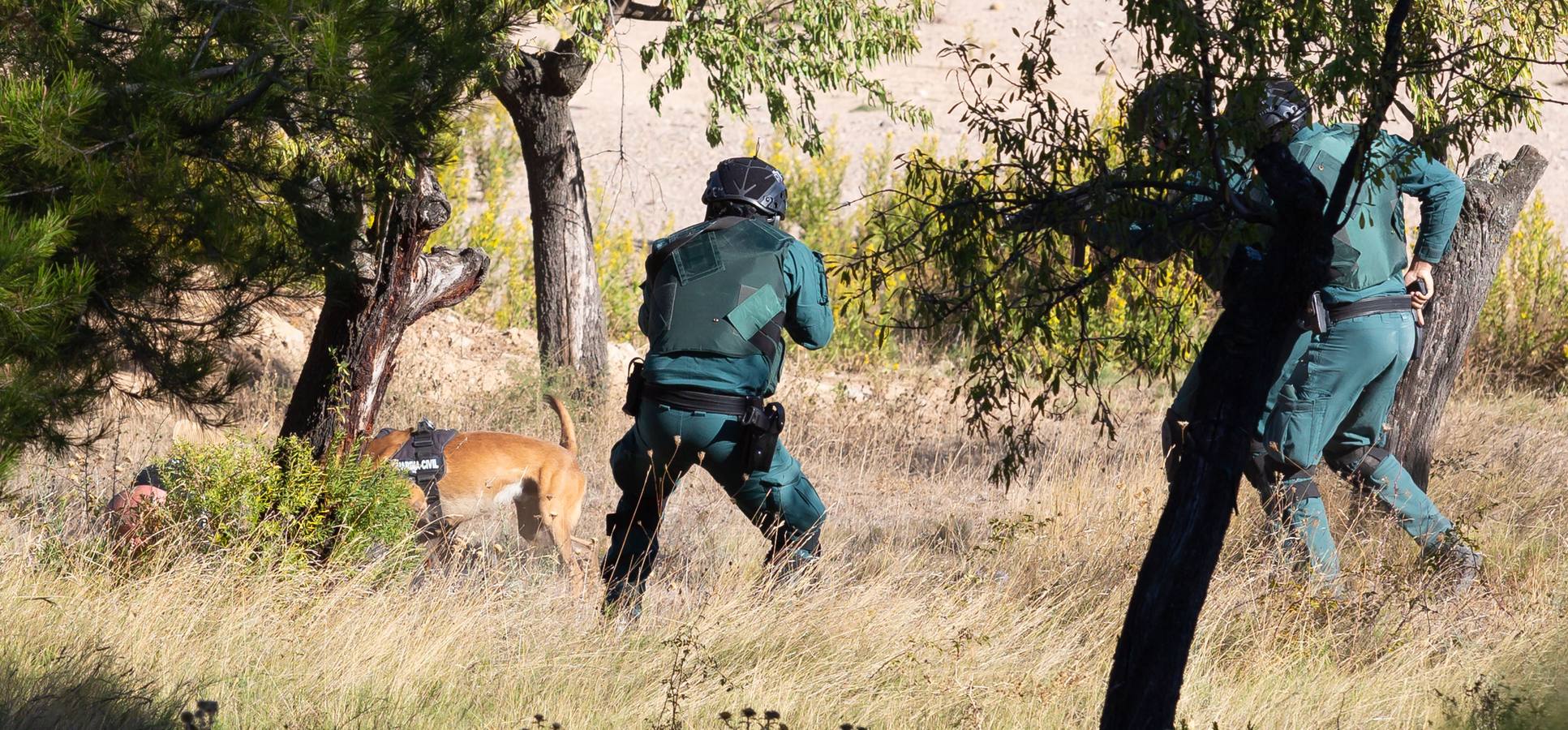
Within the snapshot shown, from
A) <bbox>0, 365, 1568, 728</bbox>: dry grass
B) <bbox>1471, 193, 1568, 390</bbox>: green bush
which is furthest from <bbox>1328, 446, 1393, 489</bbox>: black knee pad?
<bbox>1471, 193, 1568, 390</bbox>: green bush

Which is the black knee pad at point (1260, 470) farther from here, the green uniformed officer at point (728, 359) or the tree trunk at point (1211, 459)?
the tree trunk at point (1211, 459)

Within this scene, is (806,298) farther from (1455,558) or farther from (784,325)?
(1455,558)

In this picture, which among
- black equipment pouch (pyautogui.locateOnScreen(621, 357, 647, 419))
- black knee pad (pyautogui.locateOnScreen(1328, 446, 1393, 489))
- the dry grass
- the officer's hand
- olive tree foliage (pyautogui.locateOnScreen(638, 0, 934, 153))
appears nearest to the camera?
the dry grass

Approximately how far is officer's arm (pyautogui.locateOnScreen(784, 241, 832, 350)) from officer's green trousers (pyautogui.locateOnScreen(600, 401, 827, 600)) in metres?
0.42

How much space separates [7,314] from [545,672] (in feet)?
5.97

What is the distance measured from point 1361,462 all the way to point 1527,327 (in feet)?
22.1

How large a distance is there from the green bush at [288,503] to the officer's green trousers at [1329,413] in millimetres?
3451

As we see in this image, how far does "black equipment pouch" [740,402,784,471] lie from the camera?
4660mm

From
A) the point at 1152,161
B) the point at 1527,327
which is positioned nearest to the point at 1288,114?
the point at 1152,161

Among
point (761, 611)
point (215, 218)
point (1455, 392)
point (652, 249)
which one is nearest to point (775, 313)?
point (652, 249)

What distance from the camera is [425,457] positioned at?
5.64 m

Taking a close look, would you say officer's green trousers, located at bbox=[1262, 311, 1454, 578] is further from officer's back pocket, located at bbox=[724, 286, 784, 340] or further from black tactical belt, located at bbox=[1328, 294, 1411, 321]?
officer's back pocket, located at bbox=[724, 286, 784, 340]

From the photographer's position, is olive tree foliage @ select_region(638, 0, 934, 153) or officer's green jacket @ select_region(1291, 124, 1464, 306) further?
olive tree foliage @ select_region(638, 0, 934, 153)

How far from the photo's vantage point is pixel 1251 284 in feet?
10.6
